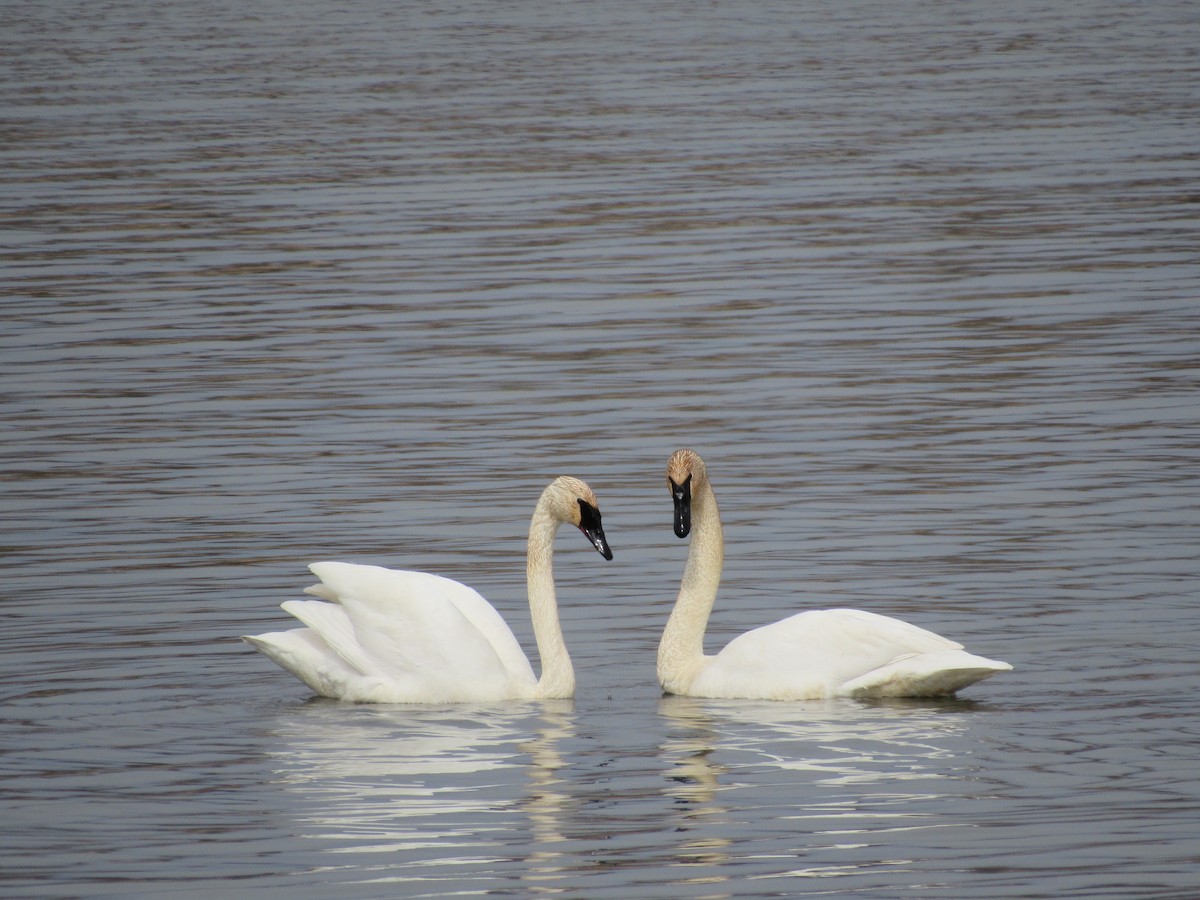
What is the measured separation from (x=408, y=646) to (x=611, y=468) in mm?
5195

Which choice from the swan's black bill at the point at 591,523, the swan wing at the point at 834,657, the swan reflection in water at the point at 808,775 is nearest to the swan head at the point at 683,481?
the swan's black bill at the point at 591,523

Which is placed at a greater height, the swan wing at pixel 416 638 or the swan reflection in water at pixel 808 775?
the swan wing at pixel 416 638

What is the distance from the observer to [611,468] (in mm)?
16844

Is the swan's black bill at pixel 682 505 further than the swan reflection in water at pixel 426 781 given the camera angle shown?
Yes

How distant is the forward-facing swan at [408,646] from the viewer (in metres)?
11.8

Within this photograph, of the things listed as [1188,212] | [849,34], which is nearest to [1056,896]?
[1188,212]

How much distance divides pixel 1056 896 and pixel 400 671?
4.22m

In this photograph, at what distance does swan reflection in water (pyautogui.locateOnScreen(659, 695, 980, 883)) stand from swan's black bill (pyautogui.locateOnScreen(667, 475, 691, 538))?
2.81ft

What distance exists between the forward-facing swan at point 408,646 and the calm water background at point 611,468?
0.20 m

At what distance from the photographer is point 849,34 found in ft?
188

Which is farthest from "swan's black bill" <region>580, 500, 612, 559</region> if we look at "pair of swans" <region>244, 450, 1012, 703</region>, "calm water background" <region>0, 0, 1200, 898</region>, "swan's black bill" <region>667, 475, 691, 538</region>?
"calm water background" <region>0, 0, 1200, 898</region>

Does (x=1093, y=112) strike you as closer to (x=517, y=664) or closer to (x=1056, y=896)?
(x=517, y=664)

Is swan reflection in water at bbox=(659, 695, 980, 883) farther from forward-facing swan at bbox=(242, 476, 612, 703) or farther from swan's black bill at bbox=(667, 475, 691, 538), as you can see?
swan's black bill at bbox=(667, 475, 691, 538)

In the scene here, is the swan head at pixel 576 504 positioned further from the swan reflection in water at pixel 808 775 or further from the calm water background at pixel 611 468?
the swan reflection in water at pixel 808 775
